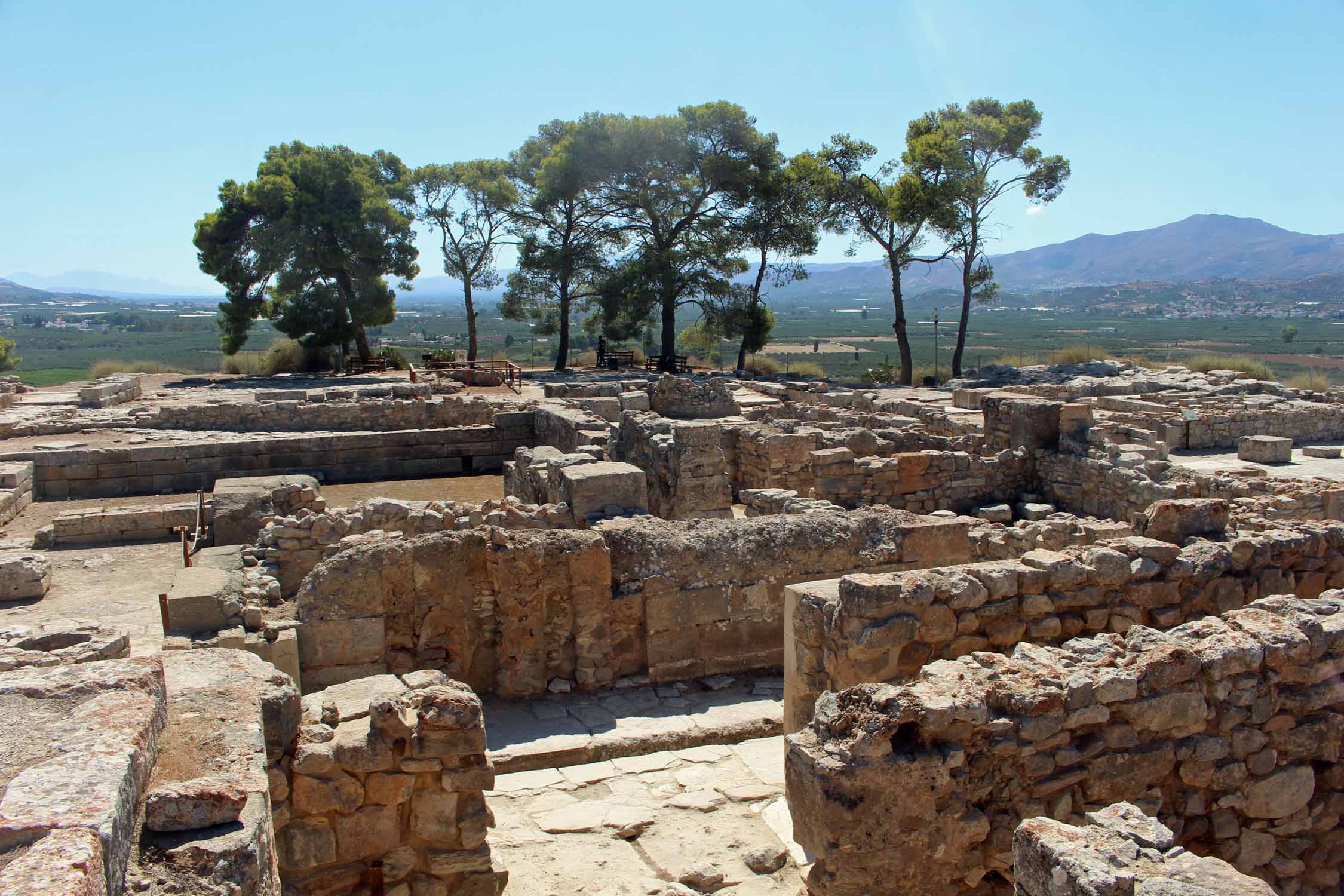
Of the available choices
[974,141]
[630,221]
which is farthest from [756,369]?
[974,141]

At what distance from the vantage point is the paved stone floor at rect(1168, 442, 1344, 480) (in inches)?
580

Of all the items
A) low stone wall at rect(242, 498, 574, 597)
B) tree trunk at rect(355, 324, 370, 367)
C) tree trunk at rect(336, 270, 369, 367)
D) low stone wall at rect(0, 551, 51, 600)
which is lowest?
low stone wall at rect(0, 551, 51, 600)

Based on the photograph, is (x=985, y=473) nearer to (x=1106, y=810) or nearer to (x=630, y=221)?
(x=1106, y=810)

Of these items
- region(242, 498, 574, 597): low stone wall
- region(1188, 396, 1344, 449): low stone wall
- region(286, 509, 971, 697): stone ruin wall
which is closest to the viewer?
region(286, 509, 971, 697): stone ruin wall

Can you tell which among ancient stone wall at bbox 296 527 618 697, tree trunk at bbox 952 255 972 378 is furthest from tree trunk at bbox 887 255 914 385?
ancient stone wall at bbox 296 527 618 697

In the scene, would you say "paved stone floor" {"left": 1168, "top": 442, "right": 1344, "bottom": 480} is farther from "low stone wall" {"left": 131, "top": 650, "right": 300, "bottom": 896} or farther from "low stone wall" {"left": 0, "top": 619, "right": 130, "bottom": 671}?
"low stone wall" {"left": 0, "top": 619, "right": 130, "bottom": 671}

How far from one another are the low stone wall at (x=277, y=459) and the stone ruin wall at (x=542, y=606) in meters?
8.60

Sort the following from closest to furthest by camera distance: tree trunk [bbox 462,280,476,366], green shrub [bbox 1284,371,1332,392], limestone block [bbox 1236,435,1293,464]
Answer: limestone block [bbox 1236,435,1293,464] < green shrub [bbox 1284,371,1332,392] < tree trunk [bbox 462,280,476,366]

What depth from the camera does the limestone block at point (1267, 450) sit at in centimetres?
1600

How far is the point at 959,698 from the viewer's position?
3.80m

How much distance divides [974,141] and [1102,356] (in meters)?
8.81

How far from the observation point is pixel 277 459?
48.3 feet

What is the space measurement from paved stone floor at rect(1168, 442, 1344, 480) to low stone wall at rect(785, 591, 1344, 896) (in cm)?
1101

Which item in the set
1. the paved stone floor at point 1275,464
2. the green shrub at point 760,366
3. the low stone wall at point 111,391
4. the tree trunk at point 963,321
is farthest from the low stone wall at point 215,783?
the tree trunk at point 963,321
